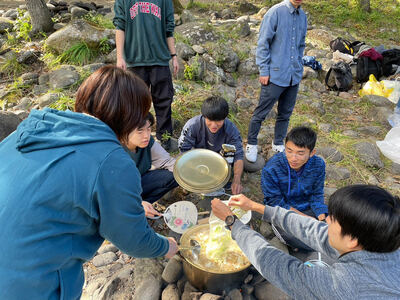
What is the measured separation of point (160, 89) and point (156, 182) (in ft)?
5.39

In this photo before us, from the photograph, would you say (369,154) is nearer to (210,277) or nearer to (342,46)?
(210,277)

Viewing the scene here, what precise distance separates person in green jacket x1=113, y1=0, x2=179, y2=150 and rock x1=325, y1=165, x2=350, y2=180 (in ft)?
9.10

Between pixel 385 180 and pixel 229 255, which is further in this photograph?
pixel 385 180

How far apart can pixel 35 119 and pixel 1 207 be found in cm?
41

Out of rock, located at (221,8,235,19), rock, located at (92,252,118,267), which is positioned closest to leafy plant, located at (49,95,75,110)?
rock, located at (92,252,118,267)

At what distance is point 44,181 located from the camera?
3.79 feet

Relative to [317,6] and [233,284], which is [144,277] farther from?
[317,6]

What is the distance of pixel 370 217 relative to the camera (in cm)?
140

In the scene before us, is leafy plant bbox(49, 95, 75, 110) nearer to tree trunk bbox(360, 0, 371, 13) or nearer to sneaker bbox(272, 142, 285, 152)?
sneaker bbox(272, 142, 285, 152)

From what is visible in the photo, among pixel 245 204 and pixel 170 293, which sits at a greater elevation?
pixel 245 204

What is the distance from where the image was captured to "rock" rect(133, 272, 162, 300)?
7.58 feet

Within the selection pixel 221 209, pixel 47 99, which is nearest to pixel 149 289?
pixel 221 209

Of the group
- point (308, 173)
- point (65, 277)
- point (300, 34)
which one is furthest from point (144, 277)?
point (300, 34)

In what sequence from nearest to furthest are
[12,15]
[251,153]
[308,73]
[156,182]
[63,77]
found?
[156,182], [251,153], [63,77], [308,73], [12,15]
